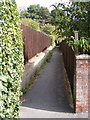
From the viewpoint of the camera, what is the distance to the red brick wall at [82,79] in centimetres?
506

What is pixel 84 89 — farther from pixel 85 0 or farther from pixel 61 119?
pixel 85 0

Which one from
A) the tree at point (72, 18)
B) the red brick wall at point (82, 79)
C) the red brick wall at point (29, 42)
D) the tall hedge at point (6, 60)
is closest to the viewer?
the tall hedge at point (6, 60)

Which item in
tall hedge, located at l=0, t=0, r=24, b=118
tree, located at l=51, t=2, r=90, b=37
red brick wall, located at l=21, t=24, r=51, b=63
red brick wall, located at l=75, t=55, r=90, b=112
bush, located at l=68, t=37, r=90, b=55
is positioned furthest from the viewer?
red brick wall, located at l=21, t=24, r=51, b=63

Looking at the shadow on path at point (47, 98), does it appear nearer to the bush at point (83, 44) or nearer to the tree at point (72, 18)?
the bush at point (83, 44)

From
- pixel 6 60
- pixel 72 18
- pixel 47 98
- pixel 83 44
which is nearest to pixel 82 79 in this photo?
pixel 83 44

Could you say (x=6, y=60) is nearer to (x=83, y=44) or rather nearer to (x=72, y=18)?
(x=83, y=44)

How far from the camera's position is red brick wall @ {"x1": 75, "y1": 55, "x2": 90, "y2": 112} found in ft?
16.6

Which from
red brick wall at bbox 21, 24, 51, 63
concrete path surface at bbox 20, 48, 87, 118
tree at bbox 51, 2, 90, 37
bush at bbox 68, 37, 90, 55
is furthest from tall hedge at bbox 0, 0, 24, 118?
red brick wall at bbox 21, 24, 51, 63

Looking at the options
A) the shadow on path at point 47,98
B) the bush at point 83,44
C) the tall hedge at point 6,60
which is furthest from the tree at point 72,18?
the tall hedge at point 6,60

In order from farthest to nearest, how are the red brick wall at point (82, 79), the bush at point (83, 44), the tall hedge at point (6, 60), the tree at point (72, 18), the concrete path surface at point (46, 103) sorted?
the tree at point (72, 18) → the bush at point (83, 44) → the red brick wall at point (82, 79) → the concrete path surface at point (46, 103) → the tall hedge at point (6, 60)

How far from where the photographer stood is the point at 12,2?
163 inches

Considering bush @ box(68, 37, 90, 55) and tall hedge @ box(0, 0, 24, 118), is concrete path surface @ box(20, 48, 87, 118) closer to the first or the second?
tall hedge @ box(0, 0, 24, 118)

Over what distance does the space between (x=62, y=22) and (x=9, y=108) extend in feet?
15.5

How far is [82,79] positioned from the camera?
507 centimetres
